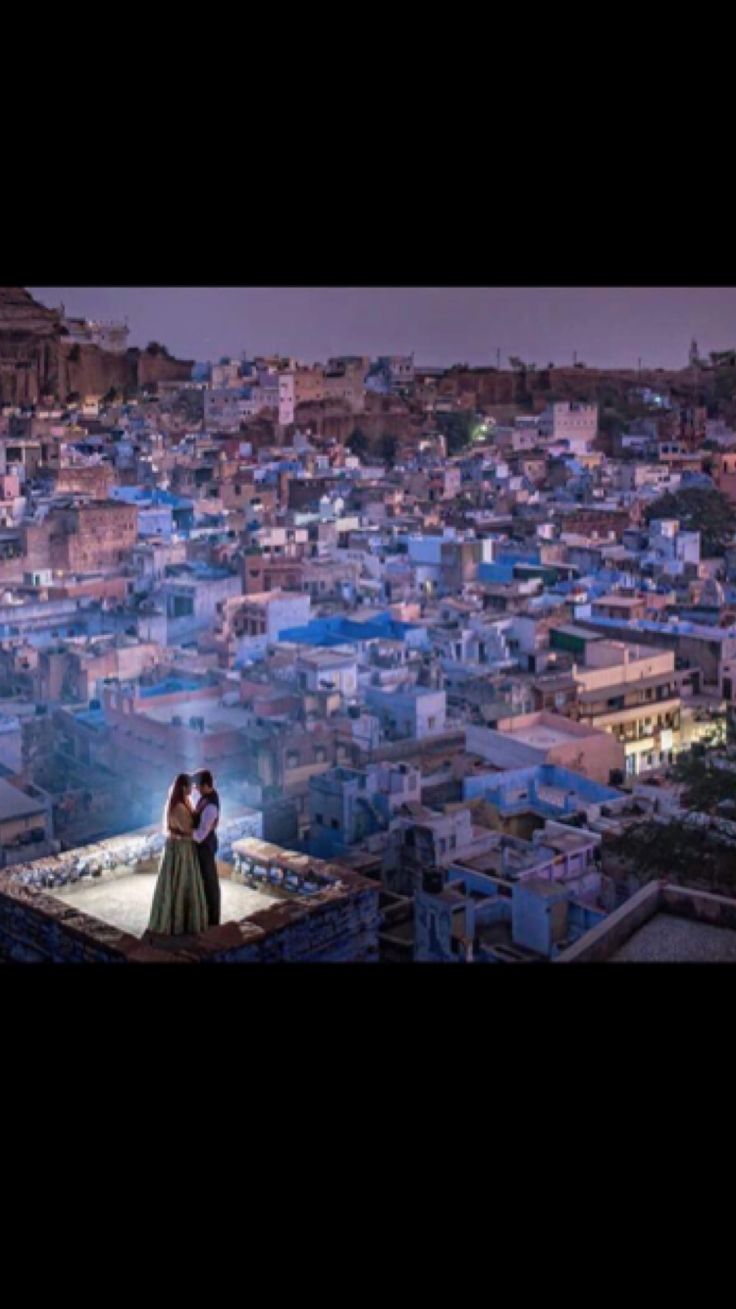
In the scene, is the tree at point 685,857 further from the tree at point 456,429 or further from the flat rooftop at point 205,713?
the tree at point 456,429

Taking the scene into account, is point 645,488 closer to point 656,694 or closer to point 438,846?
point 656,694

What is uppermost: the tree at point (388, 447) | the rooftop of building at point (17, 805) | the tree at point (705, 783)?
the tree at point (388, 447)

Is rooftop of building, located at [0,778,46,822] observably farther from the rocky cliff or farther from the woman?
the rocky cliff

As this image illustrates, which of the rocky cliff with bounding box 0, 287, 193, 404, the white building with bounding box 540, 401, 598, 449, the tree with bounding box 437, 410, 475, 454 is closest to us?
the rocky cliff with bounding box 0, 287, 193, 404

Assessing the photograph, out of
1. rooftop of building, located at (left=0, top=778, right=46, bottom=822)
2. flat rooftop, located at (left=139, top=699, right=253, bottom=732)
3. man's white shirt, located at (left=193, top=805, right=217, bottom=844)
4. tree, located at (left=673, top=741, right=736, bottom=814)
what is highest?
man's white shirt, located at (left=193, top=805, right=217, bottom=844)

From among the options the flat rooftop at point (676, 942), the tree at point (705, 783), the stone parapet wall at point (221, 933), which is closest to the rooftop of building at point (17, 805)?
the tree at point (705, 783)

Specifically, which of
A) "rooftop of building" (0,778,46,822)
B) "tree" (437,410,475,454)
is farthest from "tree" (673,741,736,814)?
"tree" (437,410,475,454)

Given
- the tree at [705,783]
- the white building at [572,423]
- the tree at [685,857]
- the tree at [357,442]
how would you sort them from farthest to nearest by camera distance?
the white building at [572,423], the tree at [357,442], the tree at [705,783], the tree at [685,857]

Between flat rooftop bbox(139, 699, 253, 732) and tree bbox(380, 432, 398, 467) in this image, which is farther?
tree bbox(380, 432, 398, 467)
